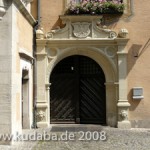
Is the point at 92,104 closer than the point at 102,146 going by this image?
No

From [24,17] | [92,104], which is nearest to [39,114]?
[92,104]

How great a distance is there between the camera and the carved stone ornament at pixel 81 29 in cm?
1065

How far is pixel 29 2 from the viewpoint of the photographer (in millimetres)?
10445

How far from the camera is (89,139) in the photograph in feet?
27.7

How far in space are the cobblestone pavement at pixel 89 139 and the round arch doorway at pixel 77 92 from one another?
821 millimetres

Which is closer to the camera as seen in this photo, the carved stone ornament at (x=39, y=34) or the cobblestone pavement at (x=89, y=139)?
the cobblestone pavement at (x=89, y=139)

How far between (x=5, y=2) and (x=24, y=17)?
1543 millimetres

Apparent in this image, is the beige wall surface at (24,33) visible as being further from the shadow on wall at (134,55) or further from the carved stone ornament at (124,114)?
the carved stone ornament at (124,114)

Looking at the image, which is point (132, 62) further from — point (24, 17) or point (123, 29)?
point (24, 17)

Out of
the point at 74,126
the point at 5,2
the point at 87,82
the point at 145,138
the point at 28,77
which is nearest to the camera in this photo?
the point at 5,2

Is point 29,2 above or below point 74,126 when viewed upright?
above

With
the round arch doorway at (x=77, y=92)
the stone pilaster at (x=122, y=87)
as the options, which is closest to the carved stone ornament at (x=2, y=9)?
the round arch doorway at (x=77, y=92)

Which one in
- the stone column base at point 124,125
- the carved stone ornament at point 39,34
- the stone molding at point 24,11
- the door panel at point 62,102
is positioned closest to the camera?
the stone molding at point 24,11

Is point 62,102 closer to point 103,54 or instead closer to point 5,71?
point 103,54
